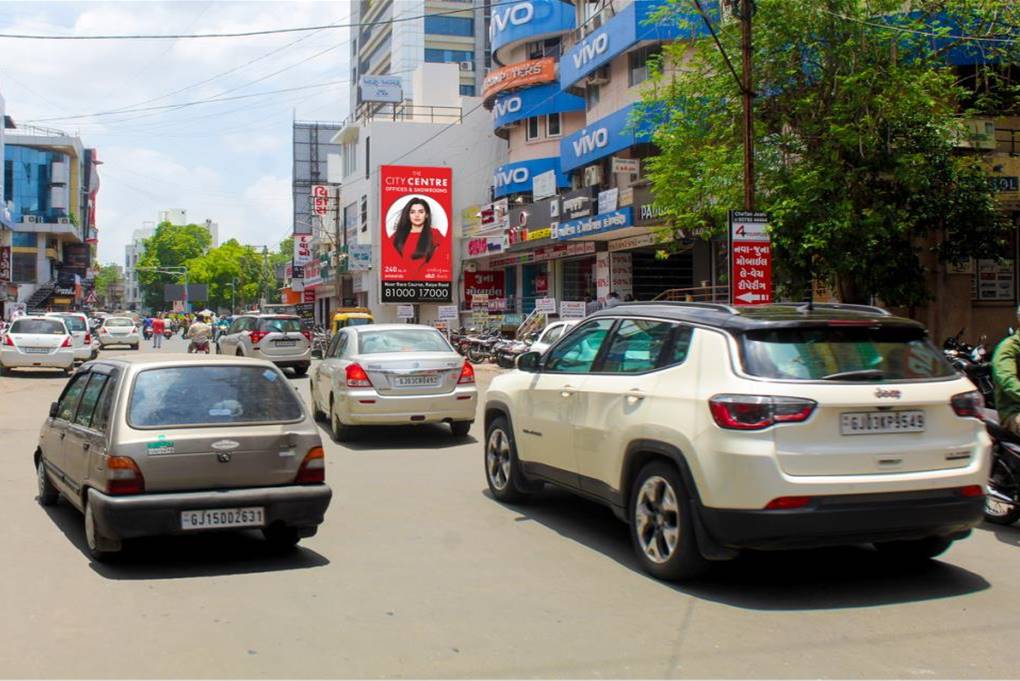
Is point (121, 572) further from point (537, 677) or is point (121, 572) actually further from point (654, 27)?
point (654, 27)

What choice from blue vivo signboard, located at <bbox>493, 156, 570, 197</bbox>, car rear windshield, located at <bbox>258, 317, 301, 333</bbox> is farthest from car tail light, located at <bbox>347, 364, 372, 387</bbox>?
blue vivo signboard, located at <bbox>493, 156, 570, 197</bbox>

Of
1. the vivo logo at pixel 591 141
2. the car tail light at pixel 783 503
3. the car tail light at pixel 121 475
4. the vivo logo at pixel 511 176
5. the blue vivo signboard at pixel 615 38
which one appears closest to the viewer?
the car tail light at pixel 783 503

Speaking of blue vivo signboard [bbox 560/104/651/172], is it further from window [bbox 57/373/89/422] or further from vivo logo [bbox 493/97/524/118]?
window [bbox 57/373/89/422]

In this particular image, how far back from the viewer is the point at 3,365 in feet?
80.3

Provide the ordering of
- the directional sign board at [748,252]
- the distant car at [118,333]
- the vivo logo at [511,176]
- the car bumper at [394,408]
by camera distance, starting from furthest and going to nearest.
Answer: the distant car at [118,333]
the vivo logo at [511,176]
the directional sign board at [748,252]
the car bumper at [394,408]

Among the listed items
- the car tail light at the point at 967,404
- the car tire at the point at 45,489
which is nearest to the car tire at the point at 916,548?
the car tail light at the point at 967,404

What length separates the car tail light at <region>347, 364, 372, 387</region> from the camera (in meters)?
12.2

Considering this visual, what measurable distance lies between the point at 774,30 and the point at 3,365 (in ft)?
66.0

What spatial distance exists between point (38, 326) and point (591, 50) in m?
18.8

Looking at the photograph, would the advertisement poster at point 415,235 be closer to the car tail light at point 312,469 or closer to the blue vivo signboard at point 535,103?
the blue vivo signboard at point 535,103

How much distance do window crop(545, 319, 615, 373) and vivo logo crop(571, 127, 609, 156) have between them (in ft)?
78.9

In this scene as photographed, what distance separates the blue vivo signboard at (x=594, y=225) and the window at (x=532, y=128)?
912 centimetres

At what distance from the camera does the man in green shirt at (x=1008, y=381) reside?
7.25 meters

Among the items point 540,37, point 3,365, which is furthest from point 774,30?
point 540,37
